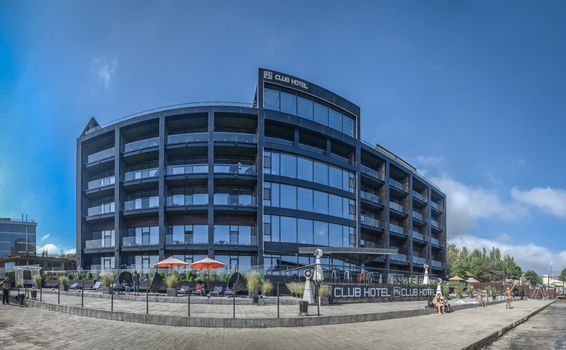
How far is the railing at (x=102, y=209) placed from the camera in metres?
44.6

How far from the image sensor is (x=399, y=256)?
2248 inches

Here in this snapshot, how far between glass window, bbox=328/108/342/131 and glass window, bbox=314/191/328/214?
26.3 ft

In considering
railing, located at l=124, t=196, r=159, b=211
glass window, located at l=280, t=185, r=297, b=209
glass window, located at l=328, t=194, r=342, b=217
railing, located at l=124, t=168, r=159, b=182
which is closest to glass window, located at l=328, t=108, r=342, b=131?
A: glass window, located at l=328, t=194, r=342, b=217

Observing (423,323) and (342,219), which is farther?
(342,219)

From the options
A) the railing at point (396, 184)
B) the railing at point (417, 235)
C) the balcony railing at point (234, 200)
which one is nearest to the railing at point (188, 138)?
the balcony railing at point (234, 200)

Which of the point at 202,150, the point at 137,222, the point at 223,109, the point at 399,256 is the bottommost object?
the point at 399,256

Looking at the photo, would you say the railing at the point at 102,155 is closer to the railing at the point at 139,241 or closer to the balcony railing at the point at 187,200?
the railing at the point at 139,241

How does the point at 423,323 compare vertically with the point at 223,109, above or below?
below

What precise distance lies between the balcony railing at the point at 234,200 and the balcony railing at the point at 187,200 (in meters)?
1.13

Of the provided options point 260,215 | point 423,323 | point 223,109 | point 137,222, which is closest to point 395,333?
point 423,323

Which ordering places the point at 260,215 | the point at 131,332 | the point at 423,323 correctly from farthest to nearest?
1. the point at 260,215
2. the point at 423,323
3. the point at 131,332

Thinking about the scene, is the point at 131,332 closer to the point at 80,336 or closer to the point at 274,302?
the point at 80,336

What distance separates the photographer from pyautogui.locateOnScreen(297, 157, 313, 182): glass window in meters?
43.4

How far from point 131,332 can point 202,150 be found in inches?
1193
